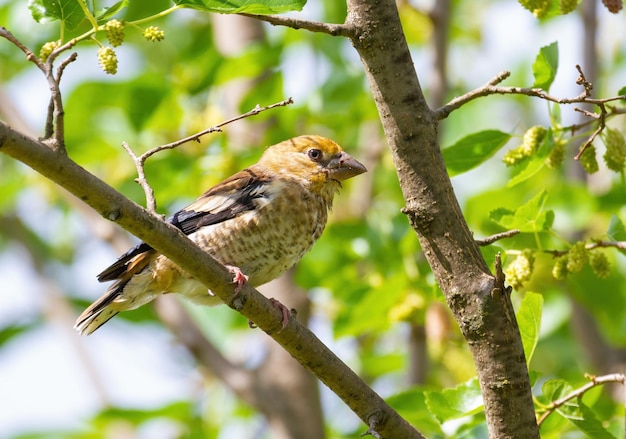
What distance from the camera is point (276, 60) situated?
224 inches

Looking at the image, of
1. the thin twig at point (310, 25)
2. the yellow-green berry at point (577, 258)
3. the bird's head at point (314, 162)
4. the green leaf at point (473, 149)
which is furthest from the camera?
the bird's head at point (314, 162)

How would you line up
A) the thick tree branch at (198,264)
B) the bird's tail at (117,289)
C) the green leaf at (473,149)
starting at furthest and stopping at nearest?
1. the bird's tail at (117,289)
2. the green leaf at (473,149)
3. the thick tree branch at (198,264)

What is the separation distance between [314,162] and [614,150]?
2.26 metres

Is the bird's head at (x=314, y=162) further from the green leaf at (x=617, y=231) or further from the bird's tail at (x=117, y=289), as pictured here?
the green leaf at (x=617, y=231)

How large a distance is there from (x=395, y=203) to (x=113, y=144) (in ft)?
7.22

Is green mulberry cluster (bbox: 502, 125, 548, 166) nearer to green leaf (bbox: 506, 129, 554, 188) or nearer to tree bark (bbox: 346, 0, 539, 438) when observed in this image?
green leaf (bbox: 506, 129, 554, 188)

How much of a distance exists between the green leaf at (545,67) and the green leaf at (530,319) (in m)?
0.78

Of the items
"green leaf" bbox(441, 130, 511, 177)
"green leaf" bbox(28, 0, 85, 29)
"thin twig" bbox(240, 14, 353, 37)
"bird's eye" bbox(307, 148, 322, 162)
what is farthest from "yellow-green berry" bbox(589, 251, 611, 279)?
"bird's eye" bbox(307, 148, 322, 162)

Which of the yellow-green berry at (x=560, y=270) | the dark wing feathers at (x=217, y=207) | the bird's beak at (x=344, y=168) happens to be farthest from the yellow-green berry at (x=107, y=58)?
the bird's beak at (x=344, y=168)

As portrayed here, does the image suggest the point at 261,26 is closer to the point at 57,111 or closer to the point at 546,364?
the point at 546,364

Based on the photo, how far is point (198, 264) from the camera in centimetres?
298

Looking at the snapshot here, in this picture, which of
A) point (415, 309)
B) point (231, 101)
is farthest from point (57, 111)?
point (231, 101)

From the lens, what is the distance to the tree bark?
9.55ft

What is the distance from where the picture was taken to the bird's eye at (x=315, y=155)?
5219 millimetres
